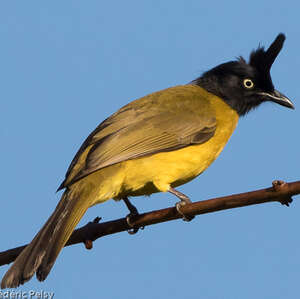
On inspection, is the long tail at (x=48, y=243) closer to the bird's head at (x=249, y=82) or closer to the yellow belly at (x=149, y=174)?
the yellow belly at (x=149, y=174)

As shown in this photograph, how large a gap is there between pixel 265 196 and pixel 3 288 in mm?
1733

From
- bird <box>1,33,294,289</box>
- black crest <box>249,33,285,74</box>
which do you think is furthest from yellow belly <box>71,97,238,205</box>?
black crest <box>249,33,285,74</box>

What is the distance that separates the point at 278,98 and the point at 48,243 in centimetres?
334

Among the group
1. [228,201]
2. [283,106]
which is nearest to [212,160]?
[283,106]

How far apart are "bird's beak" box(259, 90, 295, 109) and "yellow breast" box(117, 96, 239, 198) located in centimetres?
109

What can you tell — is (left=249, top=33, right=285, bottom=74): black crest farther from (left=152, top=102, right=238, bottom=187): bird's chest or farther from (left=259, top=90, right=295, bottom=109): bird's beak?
(left=152, top=102, right=238, bottom=187): bird's chest

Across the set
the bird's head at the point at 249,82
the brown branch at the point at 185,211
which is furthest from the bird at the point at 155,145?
the brown branch at the point at 185,211

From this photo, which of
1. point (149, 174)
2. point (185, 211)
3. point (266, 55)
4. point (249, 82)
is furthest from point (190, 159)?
point (266, 55)

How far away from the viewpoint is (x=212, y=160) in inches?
217

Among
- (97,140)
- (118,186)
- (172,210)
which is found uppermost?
(97,140)

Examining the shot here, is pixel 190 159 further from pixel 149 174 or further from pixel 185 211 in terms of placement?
pixel 185 211

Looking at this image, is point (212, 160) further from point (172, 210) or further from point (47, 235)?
point (47, 235)

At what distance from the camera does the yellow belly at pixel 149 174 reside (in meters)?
4.66

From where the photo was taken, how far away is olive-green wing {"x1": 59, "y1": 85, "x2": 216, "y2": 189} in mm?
4816
